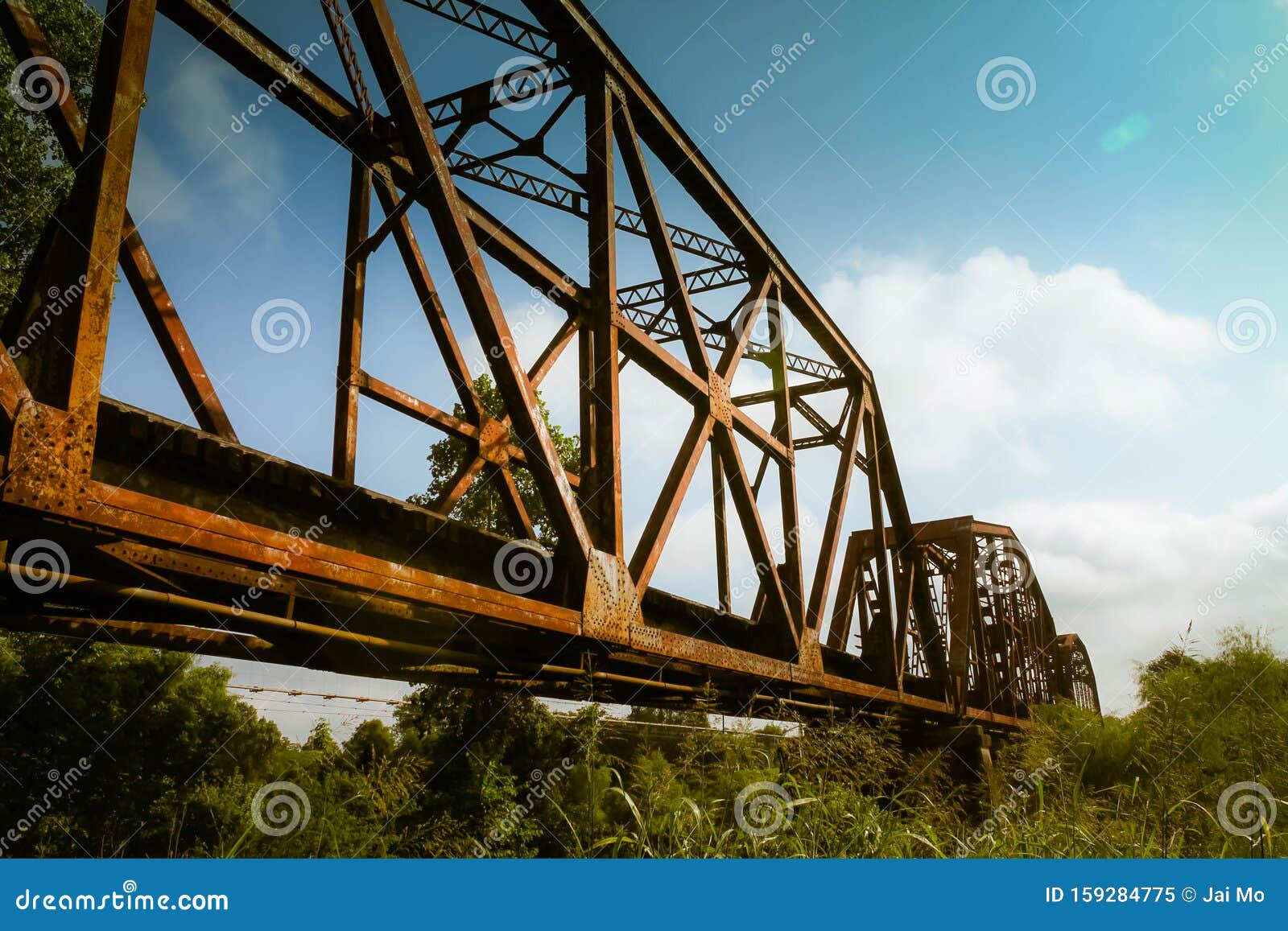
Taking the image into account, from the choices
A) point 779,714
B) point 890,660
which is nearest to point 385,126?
point 779,714

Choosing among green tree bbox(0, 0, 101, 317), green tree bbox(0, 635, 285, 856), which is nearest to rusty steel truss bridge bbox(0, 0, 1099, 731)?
green tree bbox(0, 0, 101, 317)

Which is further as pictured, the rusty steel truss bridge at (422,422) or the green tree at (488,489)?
the green tree at (488,489)

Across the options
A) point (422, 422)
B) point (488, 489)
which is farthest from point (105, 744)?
point (422, 422)

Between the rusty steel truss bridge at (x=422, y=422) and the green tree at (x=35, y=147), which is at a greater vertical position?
the green tree at (x=35, y=147)

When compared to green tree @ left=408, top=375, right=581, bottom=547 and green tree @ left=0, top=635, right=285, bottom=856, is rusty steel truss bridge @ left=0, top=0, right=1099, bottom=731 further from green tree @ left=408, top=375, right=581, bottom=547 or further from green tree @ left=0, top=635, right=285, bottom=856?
green tree @ left=0, top=635, right=285, bottom=856

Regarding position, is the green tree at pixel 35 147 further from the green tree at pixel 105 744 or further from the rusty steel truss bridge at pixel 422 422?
the green tree at pixel 105 744

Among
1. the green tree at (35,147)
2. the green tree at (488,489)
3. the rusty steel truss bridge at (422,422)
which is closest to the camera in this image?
the rusty steel truss bridge at (422,422)

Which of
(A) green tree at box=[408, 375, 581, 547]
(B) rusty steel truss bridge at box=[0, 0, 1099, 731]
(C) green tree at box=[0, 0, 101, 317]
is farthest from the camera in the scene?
(A) green tree at box=[408, 375, 581, 547]

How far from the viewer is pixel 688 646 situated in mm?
5910

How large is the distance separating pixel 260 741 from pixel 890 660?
34.2 meters

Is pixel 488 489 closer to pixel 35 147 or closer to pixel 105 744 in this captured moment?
pixel 35 147

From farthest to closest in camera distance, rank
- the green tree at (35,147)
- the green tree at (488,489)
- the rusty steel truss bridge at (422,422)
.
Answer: the green tree at (488,489), the green tree at (35,147), the rusty steel truss bridge at (422,422)

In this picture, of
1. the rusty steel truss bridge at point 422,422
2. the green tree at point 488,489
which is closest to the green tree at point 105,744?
the green tree at point 488,489

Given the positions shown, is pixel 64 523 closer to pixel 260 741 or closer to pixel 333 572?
pixel 333 572
